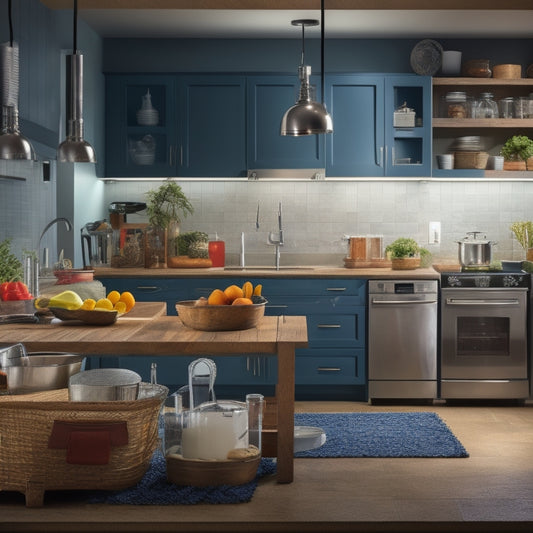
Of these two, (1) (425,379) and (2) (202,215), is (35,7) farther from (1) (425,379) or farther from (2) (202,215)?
(1) (425,379)

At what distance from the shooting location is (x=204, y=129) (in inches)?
266

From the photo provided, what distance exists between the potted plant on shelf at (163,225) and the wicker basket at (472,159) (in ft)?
6.80

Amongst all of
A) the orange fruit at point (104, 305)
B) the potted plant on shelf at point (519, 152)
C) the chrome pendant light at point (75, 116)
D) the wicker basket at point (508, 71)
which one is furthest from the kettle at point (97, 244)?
the wicker basket at point (508, 71)

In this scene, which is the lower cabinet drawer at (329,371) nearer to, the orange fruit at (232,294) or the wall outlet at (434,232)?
the wall outlet at (434,232)

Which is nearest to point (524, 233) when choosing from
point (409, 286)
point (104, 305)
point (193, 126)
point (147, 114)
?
point (409, 286)

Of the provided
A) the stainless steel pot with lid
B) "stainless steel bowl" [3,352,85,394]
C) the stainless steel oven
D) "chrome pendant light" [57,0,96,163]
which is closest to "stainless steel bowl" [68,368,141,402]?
"stainless steel bowl" [3,352,85,394]

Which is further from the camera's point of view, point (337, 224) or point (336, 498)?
point (337, 224)

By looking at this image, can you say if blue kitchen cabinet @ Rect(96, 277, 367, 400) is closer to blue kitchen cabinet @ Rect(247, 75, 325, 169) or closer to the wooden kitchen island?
blue kitchen cabinet @ Rect(247, 75, 325, 169)

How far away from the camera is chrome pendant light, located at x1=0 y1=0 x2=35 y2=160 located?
3.65 m

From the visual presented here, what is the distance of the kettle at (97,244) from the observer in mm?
6449

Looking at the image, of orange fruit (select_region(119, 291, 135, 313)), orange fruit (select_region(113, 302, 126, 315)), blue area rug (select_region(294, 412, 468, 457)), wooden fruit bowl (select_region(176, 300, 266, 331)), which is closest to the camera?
wooden fruit bowl (select_region(176, 300, 266, 331))

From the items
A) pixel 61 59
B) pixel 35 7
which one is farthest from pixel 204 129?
pixel 35 7

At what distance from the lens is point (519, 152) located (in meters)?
6.83

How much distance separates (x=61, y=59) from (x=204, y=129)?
118 centimetres
